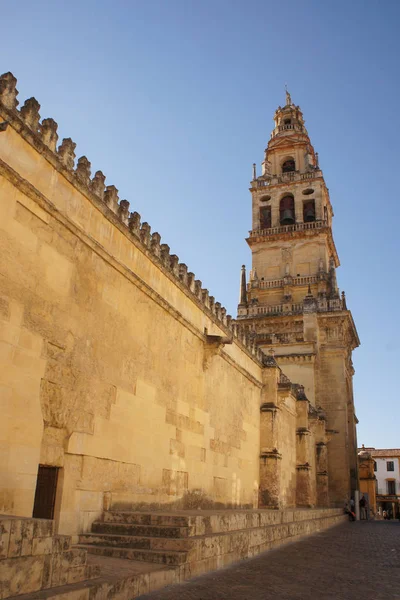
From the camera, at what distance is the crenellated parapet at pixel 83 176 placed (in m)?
6.73

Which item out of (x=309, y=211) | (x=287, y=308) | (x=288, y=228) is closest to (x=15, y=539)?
(x=287, y=308)

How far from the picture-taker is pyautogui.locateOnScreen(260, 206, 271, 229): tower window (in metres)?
36.6

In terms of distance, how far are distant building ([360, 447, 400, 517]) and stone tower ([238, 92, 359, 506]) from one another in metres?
35.9

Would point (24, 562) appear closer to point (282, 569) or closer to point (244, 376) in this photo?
point (282, 569)

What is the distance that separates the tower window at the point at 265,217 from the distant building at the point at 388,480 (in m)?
38.2

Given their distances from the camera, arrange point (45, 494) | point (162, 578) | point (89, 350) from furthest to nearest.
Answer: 1. point (89, 350)
2. point (45, 494)
3. point (162, 578)

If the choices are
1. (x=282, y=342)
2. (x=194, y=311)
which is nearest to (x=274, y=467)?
(x=194, y=311)

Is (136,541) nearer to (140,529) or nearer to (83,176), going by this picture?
(140,529)

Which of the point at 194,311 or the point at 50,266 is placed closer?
the point at 50,266

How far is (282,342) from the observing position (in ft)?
94.4

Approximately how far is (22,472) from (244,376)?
9.81m

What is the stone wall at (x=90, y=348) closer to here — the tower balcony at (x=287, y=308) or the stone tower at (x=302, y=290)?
the stone tower at (x=302, y=290)

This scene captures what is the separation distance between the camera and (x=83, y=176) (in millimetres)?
8094

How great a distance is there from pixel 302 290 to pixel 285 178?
937 centimetres
